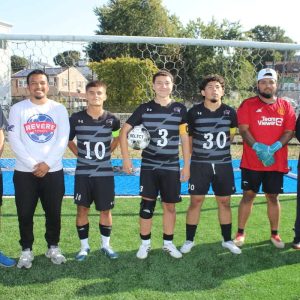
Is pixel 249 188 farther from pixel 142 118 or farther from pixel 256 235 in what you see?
pixel 142 118

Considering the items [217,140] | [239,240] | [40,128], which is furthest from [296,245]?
[40,128]

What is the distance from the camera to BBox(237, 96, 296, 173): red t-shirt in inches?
164

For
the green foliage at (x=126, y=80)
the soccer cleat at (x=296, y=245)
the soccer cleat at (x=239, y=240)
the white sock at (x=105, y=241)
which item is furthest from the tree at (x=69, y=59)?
the soccer cleat at (x=296, y=245)

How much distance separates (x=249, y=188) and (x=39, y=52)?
351cm

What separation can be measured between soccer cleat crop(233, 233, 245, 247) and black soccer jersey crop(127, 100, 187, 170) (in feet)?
3.95

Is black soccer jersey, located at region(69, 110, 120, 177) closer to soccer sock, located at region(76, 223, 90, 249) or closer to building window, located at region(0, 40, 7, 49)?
soccer sock, located at region(76, 223, 90, 249)

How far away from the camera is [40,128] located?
3633 millimetres

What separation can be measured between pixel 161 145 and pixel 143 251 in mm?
1118

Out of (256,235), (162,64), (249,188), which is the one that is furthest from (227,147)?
(162,64)

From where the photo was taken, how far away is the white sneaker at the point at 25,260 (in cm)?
369

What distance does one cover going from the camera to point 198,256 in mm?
4039

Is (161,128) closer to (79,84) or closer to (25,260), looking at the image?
(25,260)

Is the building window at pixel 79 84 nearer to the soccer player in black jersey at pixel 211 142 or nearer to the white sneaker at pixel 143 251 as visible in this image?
the soccer player in black jersey at pixel 211 142

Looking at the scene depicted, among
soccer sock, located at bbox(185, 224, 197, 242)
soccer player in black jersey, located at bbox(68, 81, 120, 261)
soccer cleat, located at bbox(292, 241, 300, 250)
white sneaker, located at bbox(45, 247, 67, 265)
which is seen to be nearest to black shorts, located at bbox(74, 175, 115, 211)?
soccer player in black jersey, located at bbox(68, 81, 120, 261)
